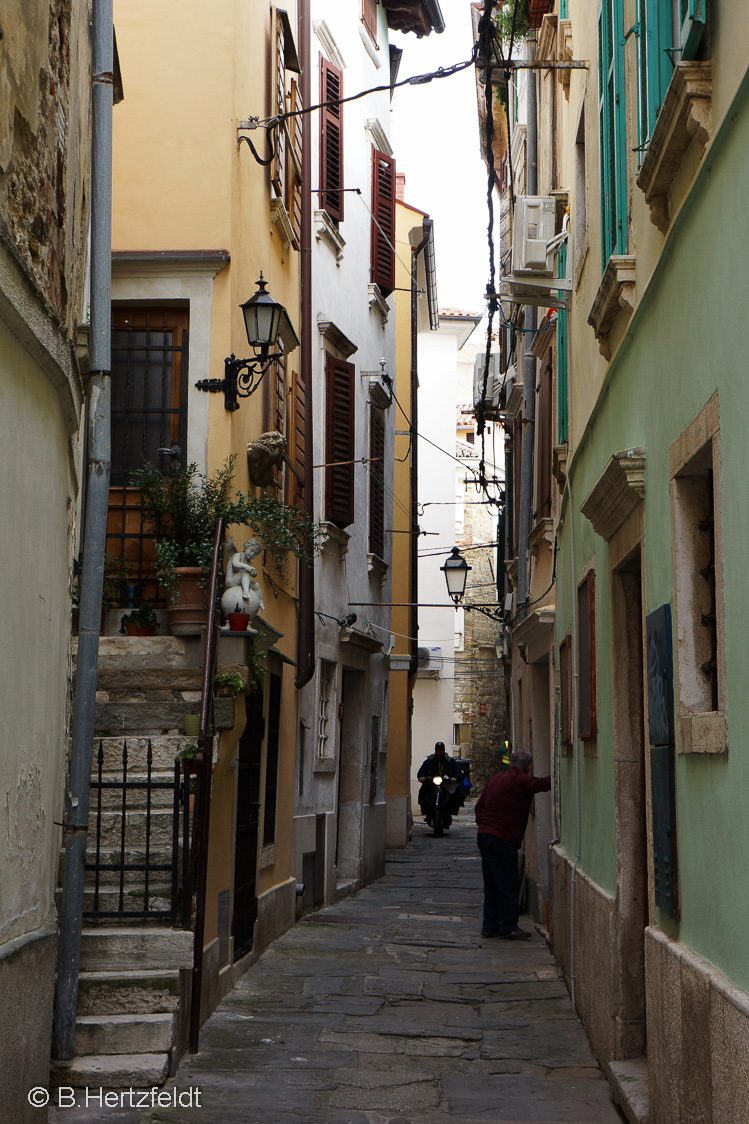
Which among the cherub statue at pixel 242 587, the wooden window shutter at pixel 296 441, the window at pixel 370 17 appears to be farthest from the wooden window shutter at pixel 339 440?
the window at pixel 370 17

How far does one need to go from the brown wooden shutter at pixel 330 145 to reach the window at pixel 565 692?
278 inches

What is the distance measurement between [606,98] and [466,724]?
3288 centimetres

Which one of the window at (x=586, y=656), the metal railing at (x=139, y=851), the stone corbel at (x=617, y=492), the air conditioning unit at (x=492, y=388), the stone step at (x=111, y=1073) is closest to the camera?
the stone corbel at (x=617, y=492)

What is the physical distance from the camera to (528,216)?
373 inches

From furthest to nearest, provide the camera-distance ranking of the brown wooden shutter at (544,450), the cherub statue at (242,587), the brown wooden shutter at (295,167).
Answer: the brown wooden shutter at (295,167) → the brown wooden shutter at (544,450) → the cherub statue at (242,587)

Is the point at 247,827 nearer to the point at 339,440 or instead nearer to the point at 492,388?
the point at 339,440

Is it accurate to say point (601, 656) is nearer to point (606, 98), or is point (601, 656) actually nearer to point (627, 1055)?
point (627, 1055)

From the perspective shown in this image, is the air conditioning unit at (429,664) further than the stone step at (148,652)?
Yes

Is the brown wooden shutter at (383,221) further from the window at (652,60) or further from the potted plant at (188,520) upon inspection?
the window at (652,60)

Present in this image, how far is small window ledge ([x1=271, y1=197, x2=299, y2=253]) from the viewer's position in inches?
468

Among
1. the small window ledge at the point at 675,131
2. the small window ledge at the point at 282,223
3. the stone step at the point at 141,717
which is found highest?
the small window ledge at the point at 282,223

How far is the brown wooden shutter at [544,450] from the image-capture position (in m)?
12.4

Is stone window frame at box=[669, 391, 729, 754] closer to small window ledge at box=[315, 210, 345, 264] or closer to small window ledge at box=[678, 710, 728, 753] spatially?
small window ledge at box=[678, 710, 728, 753]

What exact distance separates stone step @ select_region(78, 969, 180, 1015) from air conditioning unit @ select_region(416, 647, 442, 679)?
2777 cm
